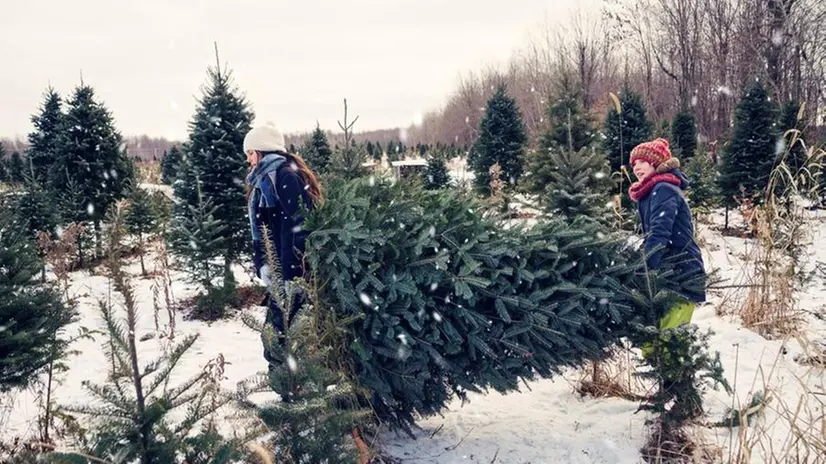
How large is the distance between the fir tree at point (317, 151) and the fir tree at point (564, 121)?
567 centimetres

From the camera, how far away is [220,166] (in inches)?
314

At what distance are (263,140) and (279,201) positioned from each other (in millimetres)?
621

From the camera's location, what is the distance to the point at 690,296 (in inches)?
132

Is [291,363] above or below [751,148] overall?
below

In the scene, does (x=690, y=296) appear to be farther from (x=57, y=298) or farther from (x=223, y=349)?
(x=223, y=349)

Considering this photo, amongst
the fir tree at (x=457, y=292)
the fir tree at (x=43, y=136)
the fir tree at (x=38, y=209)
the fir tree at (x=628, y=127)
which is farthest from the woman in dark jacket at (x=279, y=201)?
the fir tree at (x=43, y=136)

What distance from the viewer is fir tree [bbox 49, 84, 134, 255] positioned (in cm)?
1048

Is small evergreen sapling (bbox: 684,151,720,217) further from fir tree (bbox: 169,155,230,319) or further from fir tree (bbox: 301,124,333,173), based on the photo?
fir tree (bbox: 169,155,230,319)

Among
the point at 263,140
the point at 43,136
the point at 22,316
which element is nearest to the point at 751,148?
the point at 263,140

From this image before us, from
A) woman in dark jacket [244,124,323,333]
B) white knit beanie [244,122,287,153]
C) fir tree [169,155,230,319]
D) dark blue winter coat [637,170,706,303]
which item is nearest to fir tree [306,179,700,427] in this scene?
dark blue winter coat [637,170,706,303]

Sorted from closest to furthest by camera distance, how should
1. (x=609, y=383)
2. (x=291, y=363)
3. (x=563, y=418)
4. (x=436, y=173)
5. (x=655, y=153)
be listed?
(x=291, y=363)
(x=655, y=153)
(x=563, y=418)
(x=609, y=383)
(x=436, y=173)

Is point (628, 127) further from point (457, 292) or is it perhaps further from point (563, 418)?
point (457, 292)

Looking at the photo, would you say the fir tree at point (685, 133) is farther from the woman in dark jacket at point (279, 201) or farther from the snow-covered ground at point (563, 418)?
the woman in dark jacket at point (279, 201)

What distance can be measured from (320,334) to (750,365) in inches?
158
